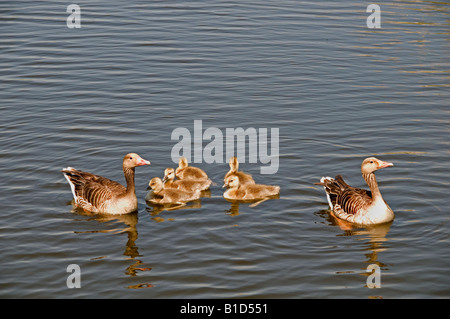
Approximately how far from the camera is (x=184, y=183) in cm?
1377

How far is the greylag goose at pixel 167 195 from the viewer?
44.4 ft

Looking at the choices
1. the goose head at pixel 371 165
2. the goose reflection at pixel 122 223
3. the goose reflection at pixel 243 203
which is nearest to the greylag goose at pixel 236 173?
the goose reflection at pixel 243 203

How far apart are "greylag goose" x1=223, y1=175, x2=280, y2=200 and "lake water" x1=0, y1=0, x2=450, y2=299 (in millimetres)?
191

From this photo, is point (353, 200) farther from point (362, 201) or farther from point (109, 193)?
point (109, 193)

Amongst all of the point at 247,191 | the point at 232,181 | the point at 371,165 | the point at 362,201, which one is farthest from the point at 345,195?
the point at 232,181

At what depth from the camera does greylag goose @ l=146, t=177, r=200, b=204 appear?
13531 millimetres

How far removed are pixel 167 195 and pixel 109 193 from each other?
3.54ft

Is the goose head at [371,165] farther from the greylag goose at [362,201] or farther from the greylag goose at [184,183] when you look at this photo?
the greylag goose at [184,183]

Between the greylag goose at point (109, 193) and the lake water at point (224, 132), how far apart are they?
0.21m

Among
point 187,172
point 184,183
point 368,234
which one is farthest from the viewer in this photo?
point 187,172

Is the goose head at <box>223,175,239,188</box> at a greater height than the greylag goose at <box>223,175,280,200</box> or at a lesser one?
greater

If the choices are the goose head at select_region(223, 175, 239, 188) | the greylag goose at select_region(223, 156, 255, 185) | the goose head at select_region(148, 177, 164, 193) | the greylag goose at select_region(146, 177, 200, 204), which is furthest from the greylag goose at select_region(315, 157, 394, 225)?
the goose head at select_region(148, 177, 164, 193)

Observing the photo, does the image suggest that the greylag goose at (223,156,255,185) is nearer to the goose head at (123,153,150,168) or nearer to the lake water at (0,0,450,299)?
the lake water at (0,0,450,299)

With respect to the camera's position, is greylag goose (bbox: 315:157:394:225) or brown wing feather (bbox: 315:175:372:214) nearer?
greylag goose (bbox: 315:157:394:225)
